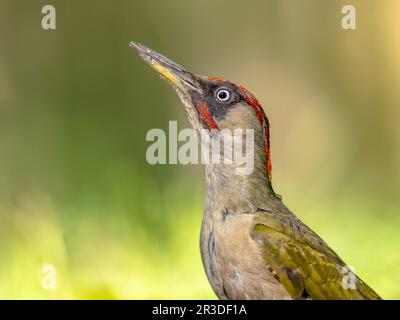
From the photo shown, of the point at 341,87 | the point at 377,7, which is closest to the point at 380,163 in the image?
the point at 341,87

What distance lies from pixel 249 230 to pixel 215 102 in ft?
3.12

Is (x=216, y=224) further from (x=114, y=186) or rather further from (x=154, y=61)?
(x=114, y=186)

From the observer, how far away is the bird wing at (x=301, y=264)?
15.9 feet

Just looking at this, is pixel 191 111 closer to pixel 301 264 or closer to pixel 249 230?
pixel 249 230

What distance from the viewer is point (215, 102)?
539cm

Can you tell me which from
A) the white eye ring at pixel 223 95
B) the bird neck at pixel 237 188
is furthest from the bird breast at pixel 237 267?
the white eye ring at pixel 223 95

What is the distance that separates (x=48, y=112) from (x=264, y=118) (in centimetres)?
292

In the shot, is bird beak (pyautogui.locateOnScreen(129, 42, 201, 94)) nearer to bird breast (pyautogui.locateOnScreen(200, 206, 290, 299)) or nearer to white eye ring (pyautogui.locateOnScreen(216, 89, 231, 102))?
white eye ring (pyautogui.locateOnScreen(216, 89, 231, 102))

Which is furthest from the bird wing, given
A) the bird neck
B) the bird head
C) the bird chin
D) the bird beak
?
the bird beak

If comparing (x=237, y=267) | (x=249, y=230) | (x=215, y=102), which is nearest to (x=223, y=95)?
(x=215, y=102)

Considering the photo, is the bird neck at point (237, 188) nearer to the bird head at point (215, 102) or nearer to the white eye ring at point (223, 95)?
the bird head at point (215, 102)

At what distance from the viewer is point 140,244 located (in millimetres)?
6375

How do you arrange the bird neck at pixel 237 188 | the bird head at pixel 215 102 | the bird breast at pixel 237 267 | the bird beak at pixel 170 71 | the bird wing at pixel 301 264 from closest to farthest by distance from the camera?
1. the bird breast at pixel 237 267
2. the bird wing at pixel 301 264
3. the bird neck at pixel 237 188
4. the bird head at pixel 215 102
5. the bird beak at pixel 170 71

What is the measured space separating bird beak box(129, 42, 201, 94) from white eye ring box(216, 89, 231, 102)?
13cm
